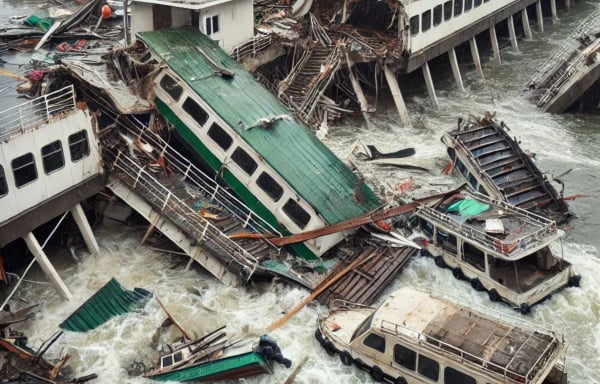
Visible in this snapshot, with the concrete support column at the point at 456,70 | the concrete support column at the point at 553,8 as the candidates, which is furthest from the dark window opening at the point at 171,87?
the concrete support column at the point at 553,8

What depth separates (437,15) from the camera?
42344mm

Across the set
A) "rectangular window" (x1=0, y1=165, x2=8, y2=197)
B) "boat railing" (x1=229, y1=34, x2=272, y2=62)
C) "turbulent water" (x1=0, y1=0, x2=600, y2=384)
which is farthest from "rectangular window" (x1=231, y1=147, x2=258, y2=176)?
"boat railing" (x1=229, y1=34, x2=272, y2=62)

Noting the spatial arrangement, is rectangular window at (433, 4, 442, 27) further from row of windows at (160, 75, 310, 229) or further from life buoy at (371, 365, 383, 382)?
life buoy at (371, 365, 383, 382)

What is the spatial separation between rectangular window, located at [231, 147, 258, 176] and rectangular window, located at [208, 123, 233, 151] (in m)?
0.47

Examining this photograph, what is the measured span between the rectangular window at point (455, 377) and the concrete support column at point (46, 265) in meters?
13.1

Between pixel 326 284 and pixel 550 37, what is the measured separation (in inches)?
1616

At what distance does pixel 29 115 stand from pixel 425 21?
23.5 m

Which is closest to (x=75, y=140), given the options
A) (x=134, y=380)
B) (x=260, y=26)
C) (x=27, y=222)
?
(x=27, y=222)

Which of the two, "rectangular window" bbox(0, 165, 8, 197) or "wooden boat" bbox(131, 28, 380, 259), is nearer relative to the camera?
"rectangular window" bbox(0, 165, 8, 197)

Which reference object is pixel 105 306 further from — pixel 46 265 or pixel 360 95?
pixel 360 95

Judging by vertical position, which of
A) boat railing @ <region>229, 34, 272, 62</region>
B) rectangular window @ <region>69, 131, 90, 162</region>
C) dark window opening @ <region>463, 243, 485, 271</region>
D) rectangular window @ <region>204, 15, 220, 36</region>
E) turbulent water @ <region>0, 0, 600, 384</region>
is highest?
rectangular window @ <region>204, 15, 220, 36</region>

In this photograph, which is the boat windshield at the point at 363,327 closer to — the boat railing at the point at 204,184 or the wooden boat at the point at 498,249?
the wooden boat at the point at 498,249

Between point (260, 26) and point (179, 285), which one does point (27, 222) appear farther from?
point (260, 26)

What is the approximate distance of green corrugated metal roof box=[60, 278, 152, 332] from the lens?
24875 mm
